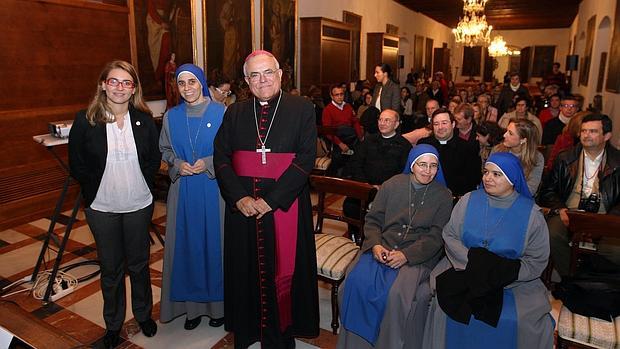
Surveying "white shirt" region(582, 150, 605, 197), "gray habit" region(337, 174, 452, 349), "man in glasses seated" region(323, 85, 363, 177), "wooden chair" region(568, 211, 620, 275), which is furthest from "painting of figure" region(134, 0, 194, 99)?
"wooden chair" region(568, 211, 620, 275)

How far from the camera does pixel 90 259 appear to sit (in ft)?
15.2

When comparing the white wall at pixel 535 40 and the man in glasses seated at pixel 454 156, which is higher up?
the white wall at pixel 535 40

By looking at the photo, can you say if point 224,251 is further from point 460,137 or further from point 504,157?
point 460,137

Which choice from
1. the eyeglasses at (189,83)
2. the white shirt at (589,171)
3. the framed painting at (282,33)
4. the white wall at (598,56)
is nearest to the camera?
the eyeglasses at (189,83)

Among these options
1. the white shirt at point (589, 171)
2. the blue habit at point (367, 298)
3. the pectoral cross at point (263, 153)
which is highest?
the pectoral cross at point (263, 153)

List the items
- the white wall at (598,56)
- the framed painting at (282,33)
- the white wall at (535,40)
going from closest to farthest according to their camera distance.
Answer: the white wall at (598,56), the framed painting at (282,33), the white wall at (535,40)

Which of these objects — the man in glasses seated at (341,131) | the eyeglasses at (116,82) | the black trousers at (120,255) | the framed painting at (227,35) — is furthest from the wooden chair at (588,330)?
the framed painting at (227,35)

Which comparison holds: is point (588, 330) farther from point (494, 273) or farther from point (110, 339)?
point (110, 339)

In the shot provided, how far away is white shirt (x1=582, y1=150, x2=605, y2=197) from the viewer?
389 centimetres

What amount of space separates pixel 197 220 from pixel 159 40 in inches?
192

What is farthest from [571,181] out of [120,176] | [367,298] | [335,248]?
[120,176]

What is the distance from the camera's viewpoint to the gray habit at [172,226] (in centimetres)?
318

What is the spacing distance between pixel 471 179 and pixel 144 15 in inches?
210

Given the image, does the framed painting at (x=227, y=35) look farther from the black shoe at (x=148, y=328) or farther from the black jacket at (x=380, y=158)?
the black shoe at (x=148, y=328)
